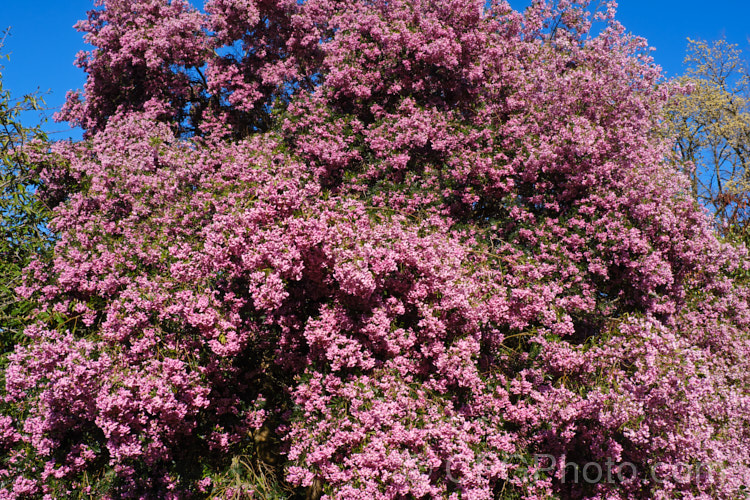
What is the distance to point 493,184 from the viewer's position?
9.93 metres

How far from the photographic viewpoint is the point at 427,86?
1159cm

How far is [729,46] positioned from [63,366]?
113 feet

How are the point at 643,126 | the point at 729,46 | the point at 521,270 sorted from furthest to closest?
the point at 729,46
the point at 643,126
the point at 521,270

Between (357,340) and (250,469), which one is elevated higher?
(357,340)

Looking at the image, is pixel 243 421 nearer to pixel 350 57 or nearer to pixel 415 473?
pixel 415 473

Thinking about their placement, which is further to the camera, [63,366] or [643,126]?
[643,126]

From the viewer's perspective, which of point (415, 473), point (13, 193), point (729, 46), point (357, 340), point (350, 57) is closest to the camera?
point (415, 473)

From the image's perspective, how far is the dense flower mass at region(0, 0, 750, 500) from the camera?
20.4 feet

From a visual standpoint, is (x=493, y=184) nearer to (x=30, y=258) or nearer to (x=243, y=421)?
(x=243, y=421)

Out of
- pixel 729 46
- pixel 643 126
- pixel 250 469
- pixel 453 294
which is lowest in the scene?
pixel 250 469

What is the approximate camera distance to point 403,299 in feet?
23.4

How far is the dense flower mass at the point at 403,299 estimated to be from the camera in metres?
6.22

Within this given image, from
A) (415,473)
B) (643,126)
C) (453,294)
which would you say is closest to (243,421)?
(415,473)

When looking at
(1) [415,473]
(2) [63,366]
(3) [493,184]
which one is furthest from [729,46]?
(2) [63,366]
